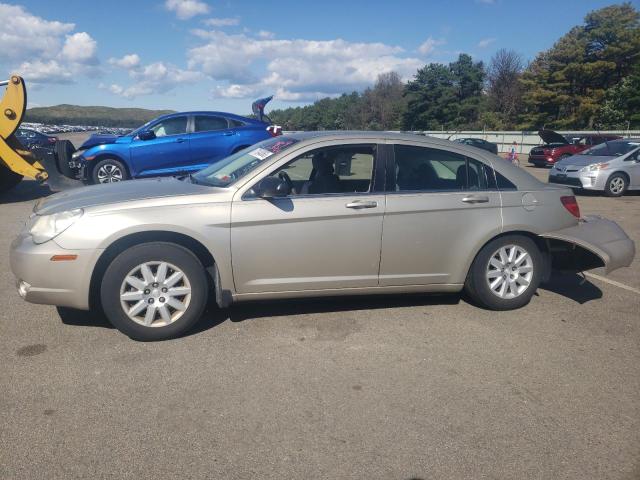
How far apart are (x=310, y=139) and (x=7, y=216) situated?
291 inches

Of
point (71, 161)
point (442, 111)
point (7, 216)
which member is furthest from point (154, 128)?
point (442, 111)

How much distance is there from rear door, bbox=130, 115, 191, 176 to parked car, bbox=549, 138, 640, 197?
31.7ft

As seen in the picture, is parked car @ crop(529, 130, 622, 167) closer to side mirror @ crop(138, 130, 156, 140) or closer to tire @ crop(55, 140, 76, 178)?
side mirror @ crop(138, 130, 156, 140)

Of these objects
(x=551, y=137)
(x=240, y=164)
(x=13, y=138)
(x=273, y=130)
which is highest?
(x=551, y=137)

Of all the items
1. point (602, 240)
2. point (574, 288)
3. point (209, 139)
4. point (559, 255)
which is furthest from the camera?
point (209, 139)

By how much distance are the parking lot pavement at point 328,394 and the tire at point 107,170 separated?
6.80m

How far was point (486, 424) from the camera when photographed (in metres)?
2.99

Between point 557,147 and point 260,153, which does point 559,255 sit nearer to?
point 260,153

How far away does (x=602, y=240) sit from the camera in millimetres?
4816

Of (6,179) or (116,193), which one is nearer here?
(116,193)

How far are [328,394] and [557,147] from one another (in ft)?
79.1

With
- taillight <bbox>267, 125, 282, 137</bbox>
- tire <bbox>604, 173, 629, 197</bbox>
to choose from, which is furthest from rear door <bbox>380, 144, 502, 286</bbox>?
tire <bbox>604, 173, 629, 197</bbox>

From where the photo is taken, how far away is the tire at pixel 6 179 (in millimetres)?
11320

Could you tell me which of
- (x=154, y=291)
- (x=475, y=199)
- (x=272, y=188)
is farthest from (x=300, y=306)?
(x=475, y=199)
